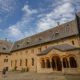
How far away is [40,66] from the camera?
20578mm

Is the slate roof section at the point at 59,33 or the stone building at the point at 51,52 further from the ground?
the slate roof section at the point at 59,33

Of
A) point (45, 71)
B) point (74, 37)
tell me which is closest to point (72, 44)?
point (74, 37)

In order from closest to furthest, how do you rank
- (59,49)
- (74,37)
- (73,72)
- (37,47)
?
1. (73,72)
2. (59,49)
3. (74,37)
4. (37,47)

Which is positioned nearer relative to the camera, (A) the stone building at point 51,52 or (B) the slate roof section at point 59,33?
(A) the stone building at point 51,52

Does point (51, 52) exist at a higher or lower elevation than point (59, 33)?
lower

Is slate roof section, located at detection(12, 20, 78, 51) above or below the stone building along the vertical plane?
above

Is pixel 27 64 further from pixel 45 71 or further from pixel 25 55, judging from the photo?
pixel 45 71

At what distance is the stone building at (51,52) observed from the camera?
17.3 meters

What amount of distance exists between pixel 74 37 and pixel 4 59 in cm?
2751

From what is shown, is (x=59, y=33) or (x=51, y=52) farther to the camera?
(x=59, y=33)

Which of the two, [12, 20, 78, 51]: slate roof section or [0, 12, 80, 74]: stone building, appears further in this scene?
[12, 20, 78, 51]: slate roof section

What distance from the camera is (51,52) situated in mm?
19047

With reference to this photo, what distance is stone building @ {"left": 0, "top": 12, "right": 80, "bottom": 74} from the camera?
17.3 m

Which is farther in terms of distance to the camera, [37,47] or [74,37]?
[37,47]
